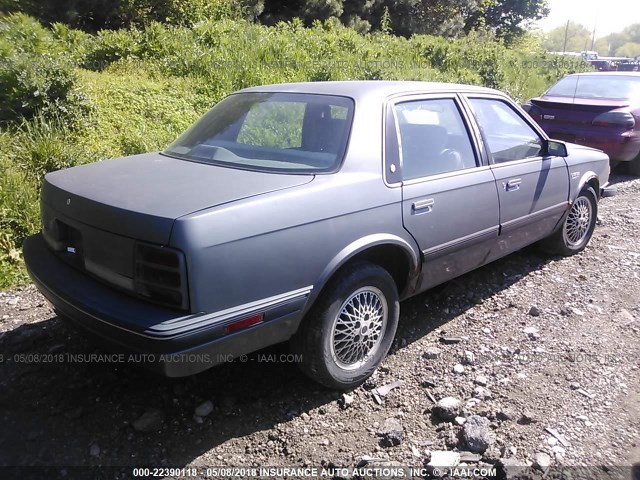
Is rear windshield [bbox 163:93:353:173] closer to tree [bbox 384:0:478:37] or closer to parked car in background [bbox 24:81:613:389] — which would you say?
parked car in background [bbox 24:81:613:389]

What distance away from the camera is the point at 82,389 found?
2990 millimetres

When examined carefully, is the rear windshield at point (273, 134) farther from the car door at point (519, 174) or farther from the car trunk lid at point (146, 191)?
the car door at point (519, 174)

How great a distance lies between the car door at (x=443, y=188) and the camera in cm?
322

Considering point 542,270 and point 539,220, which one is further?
point 542,270

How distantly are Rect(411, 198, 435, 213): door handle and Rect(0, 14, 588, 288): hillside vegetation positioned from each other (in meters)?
3.20

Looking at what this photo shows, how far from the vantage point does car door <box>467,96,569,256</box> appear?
12.8 feet

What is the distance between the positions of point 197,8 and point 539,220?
1025 centimetres

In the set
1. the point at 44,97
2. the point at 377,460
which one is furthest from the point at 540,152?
the point at 44,97

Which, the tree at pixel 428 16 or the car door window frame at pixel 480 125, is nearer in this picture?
the car door window frame at pixel 480 125

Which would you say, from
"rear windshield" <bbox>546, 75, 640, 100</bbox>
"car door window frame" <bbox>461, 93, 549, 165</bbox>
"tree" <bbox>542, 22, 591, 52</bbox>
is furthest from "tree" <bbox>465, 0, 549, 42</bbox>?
"tree" <bbox>542, 22, 591, 52</bbox>

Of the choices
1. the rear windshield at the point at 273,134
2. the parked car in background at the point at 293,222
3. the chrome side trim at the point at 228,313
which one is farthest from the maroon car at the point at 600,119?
the chrome side trim at the point at 228,313

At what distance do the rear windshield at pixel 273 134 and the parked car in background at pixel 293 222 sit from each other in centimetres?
1

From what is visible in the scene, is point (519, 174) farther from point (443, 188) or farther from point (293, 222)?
point (293, 222)

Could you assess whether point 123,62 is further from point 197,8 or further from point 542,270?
point 542,270
